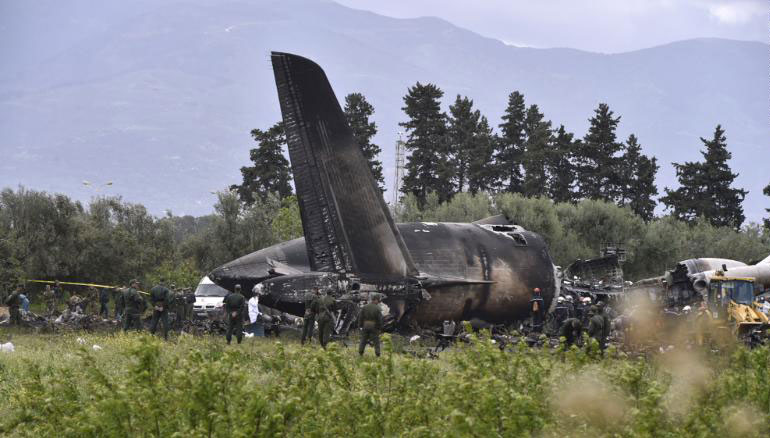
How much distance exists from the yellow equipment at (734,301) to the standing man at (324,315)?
14.6 metres

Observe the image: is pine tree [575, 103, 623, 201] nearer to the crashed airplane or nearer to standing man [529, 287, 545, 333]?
standing man [529, 287, 545, 333]

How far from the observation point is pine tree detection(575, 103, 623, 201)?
8738cm

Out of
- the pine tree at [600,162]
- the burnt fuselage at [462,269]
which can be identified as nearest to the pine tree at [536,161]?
the pine tree at [600,162]

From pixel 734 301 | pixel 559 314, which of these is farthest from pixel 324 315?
pixel 734 301

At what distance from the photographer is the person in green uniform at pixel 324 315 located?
28.4 metres

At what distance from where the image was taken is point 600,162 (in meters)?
87.9

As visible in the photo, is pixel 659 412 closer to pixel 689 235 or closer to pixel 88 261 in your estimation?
pixel 88 261

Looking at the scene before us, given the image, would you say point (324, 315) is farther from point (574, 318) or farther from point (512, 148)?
point (512, 148)

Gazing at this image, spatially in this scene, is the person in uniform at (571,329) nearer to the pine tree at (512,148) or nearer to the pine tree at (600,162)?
the pine tree at (600,162)

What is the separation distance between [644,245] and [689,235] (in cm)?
459

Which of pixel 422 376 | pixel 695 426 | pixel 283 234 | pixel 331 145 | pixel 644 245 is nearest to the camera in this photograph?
pixel 695 426

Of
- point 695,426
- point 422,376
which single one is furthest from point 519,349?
point 695,426

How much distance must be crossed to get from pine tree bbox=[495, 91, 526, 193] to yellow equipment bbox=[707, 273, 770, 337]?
56.4 meters

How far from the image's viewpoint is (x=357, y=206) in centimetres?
3122
